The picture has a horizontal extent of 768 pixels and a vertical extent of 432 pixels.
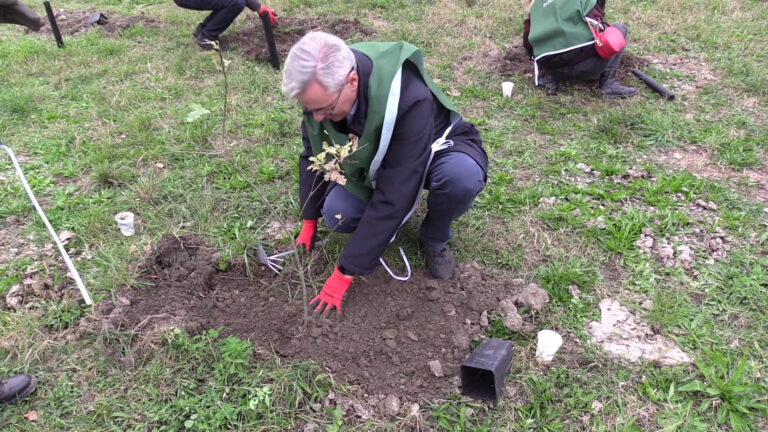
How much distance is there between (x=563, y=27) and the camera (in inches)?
151

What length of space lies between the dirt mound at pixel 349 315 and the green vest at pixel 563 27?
2.31 meters

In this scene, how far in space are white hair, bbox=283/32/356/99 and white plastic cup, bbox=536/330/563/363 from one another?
131 cm

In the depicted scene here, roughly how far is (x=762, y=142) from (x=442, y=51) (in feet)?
8.86

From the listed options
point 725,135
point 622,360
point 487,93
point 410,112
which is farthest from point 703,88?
point 410,112

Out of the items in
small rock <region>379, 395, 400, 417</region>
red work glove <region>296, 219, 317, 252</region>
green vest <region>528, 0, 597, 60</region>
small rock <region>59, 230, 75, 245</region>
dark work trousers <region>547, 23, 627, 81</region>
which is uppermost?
green vest <region>528, 0, 597, 60</region>

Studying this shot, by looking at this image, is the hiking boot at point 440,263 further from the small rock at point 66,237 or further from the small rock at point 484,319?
the small rock at point 66,237

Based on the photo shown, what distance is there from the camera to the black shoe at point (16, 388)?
1.90 meters

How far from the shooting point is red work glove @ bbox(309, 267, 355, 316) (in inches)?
84.7

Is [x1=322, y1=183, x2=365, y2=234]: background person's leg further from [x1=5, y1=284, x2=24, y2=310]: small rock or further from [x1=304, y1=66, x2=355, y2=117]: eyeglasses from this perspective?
[x1=5, y1=284, x2=24, y2=310]: small rock

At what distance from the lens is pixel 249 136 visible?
3.65 meters

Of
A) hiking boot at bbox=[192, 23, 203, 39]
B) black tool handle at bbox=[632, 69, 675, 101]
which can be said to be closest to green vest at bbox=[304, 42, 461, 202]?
black tool handle at bbox=[632, 69, 675, 101]

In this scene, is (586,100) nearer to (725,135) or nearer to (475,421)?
(725,135)

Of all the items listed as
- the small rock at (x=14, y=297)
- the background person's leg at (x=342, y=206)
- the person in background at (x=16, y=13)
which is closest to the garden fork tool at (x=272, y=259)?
the background person's leg at (x=342, y=206)

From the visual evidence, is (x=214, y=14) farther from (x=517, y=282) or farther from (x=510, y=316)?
(x=510, y=316)
